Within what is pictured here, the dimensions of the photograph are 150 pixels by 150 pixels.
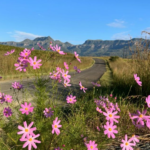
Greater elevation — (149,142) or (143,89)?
(143,89)

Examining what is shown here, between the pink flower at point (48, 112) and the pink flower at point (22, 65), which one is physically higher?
the pink flower at point (22, 65)

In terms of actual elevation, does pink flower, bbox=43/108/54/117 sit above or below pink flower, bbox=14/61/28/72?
below

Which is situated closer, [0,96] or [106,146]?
[0,96]

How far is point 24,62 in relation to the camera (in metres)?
1.62

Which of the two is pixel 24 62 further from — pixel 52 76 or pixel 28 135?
pixel 28 135

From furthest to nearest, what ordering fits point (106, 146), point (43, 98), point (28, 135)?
point (106, 146) < point (43, 98) < point (28, 135)

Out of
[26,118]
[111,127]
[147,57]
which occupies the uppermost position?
[147,57]

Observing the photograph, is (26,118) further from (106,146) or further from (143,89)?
(143,89)

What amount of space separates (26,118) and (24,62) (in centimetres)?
70

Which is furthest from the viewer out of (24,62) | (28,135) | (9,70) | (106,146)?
(9,70)

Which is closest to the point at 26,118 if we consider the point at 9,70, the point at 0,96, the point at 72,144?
the point at 0,96

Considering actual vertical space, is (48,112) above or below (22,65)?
below

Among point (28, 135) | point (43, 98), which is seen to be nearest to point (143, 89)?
point (43, 98)

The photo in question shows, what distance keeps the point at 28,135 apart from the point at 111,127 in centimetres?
62
